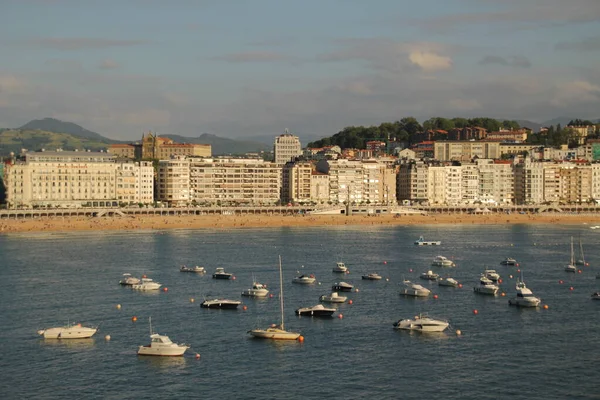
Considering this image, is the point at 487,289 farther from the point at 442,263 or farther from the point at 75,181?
the point at 75,181

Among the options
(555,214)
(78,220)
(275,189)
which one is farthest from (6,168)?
(555,214)

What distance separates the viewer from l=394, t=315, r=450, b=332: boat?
160 ft

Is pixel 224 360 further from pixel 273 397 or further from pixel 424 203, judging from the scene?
pixel 424 203

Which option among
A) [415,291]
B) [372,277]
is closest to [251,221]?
[372,277]

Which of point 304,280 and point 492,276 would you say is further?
point 492,276

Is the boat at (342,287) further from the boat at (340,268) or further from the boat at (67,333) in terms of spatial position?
the boat at (67,333)

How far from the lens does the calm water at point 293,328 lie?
3859cm

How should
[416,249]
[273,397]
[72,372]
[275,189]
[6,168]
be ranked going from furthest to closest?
1. [275,189]
2. [6,168]
3. [416,249]
4. [72,372]
5. [273,397]

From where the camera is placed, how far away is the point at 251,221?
140250 millimetres

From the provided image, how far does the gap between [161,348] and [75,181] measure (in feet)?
375

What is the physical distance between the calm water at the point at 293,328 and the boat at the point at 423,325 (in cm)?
63

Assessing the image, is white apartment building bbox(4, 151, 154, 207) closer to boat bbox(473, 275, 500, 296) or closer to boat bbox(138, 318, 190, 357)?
boat bbox(473, 275, 500, 296)

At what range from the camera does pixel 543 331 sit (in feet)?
161

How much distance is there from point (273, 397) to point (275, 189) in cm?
13530
